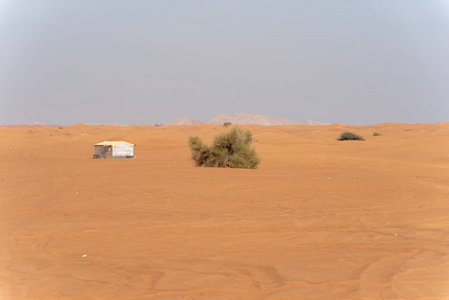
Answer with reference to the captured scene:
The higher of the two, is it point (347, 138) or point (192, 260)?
point (347, 138)

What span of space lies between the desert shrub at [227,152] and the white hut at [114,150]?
9409 mm

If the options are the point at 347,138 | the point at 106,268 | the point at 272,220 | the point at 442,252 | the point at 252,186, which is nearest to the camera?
the point at 106,268

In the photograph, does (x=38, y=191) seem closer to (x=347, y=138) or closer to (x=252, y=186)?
(x=252, y=186)

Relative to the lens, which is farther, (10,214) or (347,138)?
(347,138)

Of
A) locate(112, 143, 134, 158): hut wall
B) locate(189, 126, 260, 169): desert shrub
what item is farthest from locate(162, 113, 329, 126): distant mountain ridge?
locate(189, 126, 260, 169): desert shrub

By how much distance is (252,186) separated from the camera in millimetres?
15703

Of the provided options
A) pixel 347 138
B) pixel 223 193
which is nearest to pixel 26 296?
pixel 223 193

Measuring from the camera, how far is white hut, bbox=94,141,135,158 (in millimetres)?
33356

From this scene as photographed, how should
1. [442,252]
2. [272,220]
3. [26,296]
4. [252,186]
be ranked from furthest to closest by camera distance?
[252,186] < [272,220] < [442,252] < [26,296]

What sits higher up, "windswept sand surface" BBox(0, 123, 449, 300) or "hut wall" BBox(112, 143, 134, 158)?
"hut wall" BBox(112, 143, 134, 158)

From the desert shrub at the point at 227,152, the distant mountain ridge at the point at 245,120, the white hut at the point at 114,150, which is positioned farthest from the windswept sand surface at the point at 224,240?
the distant mountain ridge at the point at 245,120

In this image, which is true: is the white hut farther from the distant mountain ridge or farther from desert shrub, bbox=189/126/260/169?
the distant mountain ridge

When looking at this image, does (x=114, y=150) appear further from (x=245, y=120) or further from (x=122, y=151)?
(x=245, y=120)

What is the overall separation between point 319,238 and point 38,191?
10.9m
